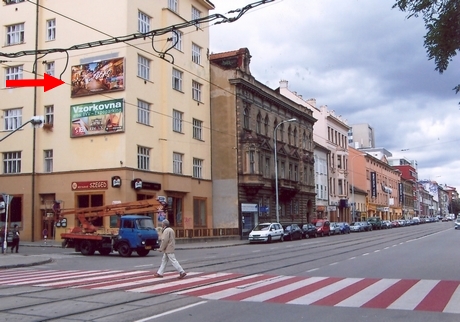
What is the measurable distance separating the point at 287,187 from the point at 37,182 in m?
26.7

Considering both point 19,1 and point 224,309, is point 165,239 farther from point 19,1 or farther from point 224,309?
point 19,1

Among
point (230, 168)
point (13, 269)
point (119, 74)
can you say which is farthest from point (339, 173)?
point (13, 269)

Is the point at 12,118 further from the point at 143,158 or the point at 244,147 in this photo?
the point at 244,147

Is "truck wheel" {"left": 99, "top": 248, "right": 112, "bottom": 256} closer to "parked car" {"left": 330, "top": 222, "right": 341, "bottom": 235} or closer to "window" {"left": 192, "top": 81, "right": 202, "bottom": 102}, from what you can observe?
"window" {"left": 192, "top": 81, "right": 202, "bottom": 102}

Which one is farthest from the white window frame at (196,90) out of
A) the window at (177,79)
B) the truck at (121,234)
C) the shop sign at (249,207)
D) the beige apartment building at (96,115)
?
the truck at (121,234)

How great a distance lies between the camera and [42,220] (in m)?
41.9

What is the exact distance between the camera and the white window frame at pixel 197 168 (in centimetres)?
4784

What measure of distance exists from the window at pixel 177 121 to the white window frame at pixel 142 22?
272 inches

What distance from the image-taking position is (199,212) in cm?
4853

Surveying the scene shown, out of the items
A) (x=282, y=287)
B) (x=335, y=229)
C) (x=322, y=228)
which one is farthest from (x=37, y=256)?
(x=335, y=229)

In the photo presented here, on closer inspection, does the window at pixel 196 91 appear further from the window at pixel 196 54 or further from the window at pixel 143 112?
the window at pixel 143 112

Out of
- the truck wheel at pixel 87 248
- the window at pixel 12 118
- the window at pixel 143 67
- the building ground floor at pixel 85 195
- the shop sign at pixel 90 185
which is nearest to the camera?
the truck wheel at pixel 87 248

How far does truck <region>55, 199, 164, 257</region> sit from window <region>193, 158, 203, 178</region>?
17251 mm

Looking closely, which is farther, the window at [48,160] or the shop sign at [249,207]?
the shop sign at [249,207]
